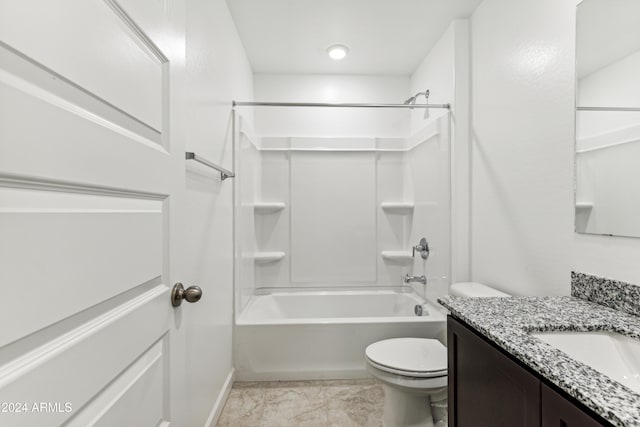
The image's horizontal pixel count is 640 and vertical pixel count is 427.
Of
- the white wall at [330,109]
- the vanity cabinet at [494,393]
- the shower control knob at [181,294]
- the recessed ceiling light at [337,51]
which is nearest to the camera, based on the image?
the vanity cabinet at [494,393]

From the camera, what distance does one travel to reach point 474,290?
5.95 ft

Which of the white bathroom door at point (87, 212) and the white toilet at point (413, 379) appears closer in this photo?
the white bathroom door at point (87, 212)

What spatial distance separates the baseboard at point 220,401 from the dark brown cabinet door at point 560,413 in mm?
1553

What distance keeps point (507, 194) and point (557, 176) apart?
1.17 ft

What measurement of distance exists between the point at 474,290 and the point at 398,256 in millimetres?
1170

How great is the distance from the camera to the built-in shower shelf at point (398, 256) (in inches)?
117

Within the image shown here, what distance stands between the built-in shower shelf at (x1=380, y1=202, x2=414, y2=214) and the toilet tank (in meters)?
1.07

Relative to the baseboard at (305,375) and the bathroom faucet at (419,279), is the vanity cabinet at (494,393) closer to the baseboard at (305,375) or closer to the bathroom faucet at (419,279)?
the baseboard at (305,375)

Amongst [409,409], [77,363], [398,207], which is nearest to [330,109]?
[398,207]

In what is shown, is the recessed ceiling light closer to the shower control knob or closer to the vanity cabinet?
the vanity cabinet

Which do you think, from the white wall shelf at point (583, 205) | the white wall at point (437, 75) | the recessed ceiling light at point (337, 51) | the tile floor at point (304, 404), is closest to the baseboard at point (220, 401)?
the tile floor at point (304, 404)

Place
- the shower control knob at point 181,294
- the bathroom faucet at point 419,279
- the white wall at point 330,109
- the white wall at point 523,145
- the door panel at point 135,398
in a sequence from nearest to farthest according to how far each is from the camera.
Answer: the door panel at point 135,398
the shower control knob at point 181,294
the white wall at point 523,145
the bathroom faucet at point 419,279
the white wall at point 330,109

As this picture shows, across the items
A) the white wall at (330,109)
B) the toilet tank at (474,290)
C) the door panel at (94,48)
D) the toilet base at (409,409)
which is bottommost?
the toilet base at (409,409)

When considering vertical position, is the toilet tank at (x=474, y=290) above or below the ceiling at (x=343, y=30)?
below
